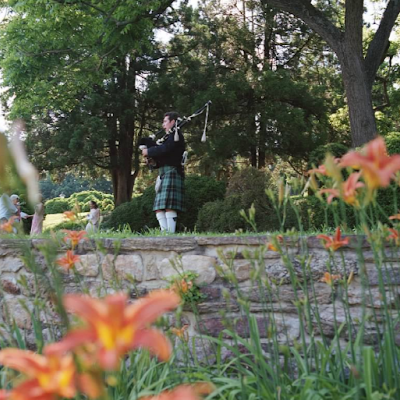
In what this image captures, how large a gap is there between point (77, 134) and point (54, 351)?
1330 centimetres

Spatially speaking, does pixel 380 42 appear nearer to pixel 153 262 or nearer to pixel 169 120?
pixel 169 120

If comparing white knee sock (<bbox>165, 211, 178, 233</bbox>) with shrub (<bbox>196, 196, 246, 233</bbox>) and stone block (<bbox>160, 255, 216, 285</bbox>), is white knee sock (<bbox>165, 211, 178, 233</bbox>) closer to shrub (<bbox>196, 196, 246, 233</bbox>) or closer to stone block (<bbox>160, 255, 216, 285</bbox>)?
shrub (<bbox>196, 196, 246, 233</bbox>)

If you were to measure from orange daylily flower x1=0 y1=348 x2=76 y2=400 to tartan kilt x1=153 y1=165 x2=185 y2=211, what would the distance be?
4.58 meters

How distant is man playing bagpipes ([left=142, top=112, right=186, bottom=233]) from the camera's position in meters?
5.12

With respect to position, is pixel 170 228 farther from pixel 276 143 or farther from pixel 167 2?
pixel 276 143

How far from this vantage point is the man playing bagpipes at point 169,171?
5.12 metres

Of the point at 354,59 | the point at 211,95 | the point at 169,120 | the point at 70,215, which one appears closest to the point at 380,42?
the point at 354,59

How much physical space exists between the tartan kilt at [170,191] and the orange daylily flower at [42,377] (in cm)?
458

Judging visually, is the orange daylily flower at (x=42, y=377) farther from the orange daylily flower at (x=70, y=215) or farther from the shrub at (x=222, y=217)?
the shrub at (x=222, y=217)

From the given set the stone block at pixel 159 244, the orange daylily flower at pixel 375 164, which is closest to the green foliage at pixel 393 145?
the stone block at pixel 159 244

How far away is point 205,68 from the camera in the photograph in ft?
44.6

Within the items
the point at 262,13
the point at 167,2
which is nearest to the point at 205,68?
the point at 262,13

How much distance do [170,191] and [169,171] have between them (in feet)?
0.74

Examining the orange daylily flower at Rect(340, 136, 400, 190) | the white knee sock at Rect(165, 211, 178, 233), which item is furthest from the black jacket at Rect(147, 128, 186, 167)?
the orange daylily flower at Rect(340, 136, 400, 190)
